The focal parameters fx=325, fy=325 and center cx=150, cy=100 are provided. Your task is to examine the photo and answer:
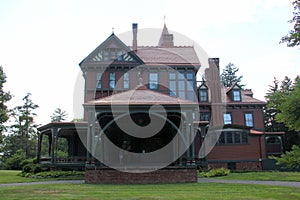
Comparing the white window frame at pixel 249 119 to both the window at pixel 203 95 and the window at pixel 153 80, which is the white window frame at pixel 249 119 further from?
the window at pixel 153 80

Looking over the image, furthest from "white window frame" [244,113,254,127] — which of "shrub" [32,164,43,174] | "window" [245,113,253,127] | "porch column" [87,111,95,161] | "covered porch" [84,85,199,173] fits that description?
"shrub" [32,164,43,174]

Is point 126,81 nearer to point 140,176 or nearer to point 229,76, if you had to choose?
point 140,176

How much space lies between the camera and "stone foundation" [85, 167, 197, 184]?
16.5 meters

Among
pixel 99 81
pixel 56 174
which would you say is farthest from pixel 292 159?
pixel 99 81

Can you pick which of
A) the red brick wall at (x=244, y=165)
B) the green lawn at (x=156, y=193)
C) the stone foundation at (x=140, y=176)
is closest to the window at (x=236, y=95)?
the red brick wall at (x=244, y=165)

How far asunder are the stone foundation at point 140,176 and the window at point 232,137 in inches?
437

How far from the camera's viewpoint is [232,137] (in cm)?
2745

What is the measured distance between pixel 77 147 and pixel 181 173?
12226mm

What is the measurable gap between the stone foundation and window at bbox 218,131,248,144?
11108 millimetres

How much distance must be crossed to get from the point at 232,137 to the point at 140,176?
43.4 feet

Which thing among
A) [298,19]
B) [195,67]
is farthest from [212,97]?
[298,19]

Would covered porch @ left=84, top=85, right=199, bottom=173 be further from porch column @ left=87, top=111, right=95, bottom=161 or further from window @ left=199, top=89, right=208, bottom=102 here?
window @ left=199, top=89, right=208, bottom=102

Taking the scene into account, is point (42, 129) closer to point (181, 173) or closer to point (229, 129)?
point (181, 173)

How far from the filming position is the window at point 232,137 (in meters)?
27.4
